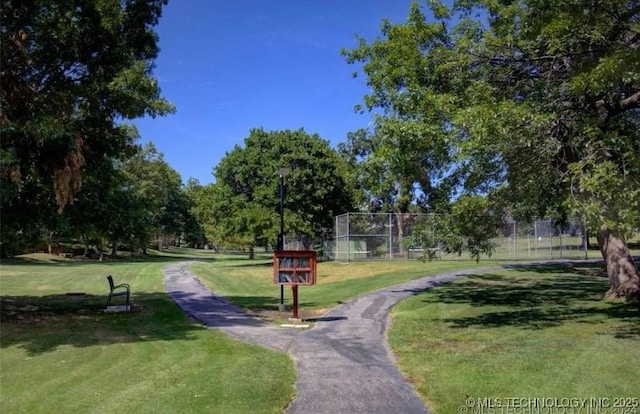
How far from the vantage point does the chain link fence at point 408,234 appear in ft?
114

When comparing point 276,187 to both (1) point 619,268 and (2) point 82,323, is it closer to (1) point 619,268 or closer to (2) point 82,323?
(1) point 619,268

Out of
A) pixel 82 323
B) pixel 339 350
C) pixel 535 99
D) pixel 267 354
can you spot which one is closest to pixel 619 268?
pixel 535 99

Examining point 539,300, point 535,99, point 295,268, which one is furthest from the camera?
point 539,300

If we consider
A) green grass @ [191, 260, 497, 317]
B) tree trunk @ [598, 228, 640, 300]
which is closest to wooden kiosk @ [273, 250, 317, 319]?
green grass @ [191, 260, 497, 317]

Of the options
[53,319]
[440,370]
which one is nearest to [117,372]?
[440,370]

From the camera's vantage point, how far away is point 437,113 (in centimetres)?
1120

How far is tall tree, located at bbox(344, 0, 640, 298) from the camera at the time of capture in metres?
8.03

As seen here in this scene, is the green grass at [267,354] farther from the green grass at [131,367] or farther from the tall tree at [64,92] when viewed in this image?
the tall tree at [64,92]

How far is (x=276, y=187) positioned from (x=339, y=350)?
32994 mm

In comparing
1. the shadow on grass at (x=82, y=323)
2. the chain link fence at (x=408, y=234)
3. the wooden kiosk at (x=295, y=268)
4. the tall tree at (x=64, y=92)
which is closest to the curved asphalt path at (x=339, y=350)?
the shadow on grass at (x=82, y=323)

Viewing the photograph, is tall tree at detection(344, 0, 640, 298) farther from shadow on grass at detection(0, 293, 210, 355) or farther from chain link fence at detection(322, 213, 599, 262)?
chain link fence at detection(322, 213, 599, 262)

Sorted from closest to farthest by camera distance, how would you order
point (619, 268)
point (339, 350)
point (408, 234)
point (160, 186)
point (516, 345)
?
point (339, 350), point (516, 345), point (619, 268), point (408, 234), point (160, 186)

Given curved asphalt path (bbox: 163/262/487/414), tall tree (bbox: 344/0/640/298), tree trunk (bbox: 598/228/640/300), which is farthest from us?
tree trunk (bbox: 598/228/640/300)

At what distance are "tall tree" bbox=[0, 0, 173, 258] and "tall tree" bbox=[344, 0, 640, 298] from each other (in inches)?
230
